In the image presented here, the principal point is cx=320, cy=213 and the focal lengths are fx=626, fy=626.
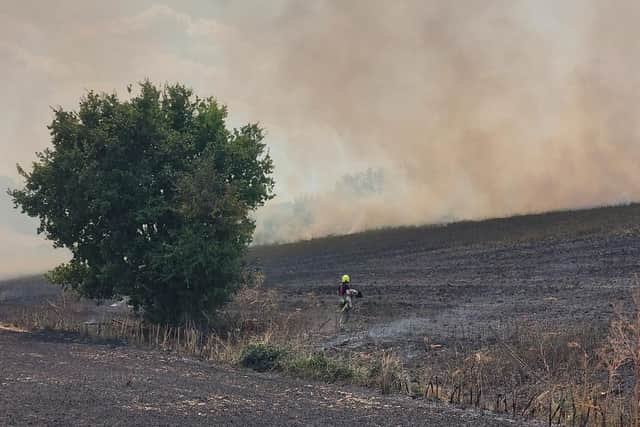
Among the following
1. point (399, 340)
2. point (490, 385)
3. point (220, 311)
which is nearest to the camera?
point (490, 385)

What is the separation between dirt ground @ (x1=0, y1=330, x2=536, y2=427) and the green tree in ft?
31.2

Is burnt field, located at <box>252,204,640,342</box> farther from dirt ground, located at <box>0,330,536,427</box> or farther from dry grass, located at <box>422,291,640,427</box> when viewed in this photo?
dirt ground, located at <box>0,330,536,427</box>

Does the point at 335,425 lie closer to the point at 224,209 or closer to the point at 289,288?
the point at 224,209

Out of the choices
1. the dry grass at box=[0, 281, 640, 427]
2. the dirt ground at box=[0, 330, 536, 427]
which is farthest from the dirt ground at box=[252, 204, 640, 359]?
the dirt ground at box=[0, 330, 536, 427]

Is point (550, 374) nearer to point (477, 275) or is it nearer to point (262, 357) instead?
point (262, 357)

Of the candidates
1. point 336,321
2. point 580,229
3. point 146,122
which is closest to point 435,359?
point 336,321

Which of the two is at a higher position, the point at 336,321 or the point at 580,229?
the point at 580,229

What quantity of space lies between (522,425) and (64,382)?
11282 millimetres

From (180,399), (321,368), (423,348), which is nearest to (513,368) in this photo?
(423,348)

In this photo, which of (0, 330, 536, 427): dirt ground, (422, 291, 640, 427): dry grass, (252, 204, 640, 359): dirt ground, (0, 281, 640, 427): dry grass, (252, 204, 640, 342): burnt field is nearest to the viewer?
(0, 330, 536, 427): dirt ground

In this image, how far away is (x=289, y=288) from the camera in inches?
1827

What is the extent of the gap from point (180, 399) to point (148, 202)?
16.1 m

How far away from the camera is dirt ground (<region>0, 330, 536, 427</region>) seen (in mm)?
12883

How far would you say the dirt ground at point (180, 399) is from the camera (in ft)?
42.3
